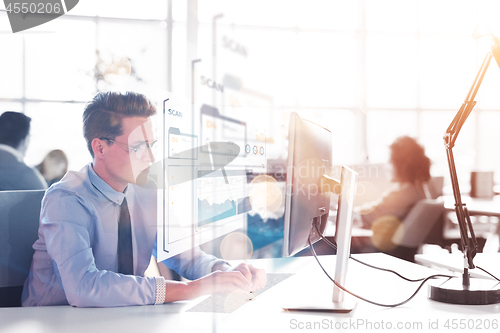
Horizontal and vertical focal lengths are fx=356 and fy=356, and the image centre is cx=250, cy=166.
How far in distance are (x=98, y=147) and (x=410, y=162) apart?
193cm

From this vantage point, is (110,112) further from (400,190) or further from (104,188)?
(400,190)

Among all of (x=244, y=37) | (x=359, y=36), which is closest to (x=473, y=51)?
(x=359, y=36)

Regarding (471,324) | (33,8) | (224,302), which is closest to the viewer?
(471,324)

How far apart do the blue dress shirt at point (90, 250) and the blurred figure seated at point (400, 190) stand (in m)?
1.50

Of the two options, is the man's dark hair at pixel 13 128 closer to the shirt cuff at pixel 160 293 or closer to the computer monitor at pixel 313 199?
the shirt cuff at pixel 160 293

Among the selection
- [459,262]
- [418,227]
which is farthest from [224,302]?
[418,227]

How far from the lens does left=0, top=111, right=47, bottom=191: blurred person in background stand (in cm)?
185

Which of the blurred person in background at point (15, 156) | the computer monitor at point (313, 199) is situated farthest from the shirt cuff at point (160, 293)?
the blurred person in background at point (15, 156)

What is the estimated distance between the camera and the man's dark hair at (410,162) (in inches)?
91.3

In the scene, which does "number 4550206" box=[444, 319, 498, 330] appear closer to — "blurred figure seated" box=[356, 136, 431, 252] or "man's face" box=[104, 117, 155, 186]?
"man's face" box=[104, 117, 155, 186]

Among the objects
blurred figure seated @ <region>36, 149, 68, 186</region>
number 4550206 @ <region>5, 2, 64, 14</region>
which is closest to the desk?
blurred figure seated @ <region>36, 149, 68, 186</region>

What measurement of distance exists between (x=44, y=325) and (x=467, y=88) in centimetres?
113

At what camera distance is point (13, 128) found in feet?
7.59

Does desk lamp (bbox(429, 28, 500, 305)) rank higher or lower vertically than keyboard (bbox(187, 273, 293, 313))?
higher
